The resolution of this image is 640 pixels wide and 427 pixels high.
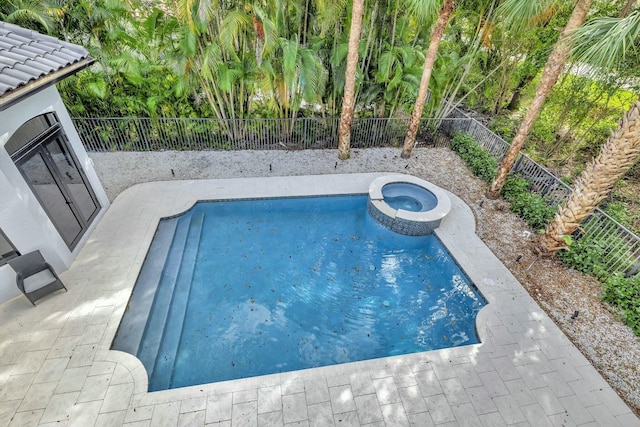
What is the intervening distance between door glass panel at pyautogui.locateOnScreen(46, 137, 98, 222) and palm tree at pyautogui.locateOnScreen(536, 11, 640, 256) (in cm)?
1037

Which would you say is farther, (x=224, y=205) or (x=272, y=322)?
(x=224, y=205)

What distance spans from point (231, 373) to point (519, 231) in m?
8.20

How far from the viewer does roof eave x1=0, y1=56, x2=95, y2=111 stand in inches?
171

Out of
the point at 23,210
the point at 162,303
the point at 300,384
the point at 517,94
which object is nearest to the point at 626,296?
the point at 300,384

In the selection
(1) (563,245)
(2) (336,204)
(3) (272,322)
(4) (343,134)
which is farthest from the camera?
(4) (343,134)

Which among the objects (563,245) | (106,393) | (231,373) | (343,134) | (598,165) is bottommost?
(231,373)

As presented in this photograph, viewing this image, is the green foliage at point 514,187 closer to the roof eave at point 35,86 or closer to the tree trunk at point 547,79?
the tree trunk at point 547,79

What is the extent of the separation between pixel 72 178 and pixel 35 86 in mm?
2907

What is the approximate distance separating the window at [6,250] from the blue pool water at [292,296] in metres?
2.52

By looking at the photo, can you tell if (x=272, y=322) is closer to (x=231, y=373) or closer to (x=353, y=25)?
(x=231, y=373)

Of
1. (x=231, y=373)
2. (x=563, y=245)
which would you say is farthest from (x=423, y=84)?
(x=231, y=373)

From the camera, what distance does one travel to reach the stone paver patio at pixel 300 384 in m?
4.57

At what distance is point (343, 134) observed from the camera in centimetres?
1071

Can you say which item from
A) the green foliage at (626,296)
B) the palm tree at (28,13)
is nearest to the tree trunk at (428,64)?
the green foliage at (626,296)
